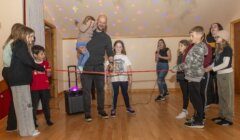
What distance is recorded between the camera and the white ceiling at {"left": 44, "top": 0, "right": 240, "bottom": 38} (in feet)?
19.7

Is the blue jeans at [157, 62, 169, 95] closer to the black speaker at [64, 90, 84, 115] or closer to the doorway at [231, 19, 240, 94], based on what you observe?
the doorway at [231, 19, 240, 94]

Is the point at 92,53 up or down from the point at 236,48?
down

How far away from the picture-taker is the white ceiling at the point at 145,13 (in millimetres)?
6016

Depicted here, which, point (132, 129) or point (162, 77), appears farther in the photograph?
point (162, 77)

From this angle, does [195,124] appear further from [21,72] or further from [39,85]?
[21,72]

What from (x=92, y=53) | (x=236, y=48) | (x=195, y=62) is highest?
(x=236, y=48)

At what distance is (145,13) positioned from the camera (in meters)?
6.32

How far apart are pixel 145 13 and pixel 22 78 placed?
399 cm

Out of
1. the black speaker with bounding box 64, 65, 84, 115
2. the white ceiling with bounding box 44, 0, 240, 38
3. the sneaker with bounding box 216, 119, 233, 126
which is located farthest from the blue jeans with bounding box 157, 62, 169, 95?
the sneaker with bounding box 216, 119, 233, 126

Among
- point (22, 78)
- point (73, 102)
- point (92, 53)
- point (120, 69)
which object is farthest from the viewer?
point (73, 102)

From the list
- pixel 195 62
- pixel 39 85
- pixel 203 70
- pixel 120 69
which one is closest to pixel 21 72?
pixel 39 85

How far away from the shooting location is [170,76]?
7082 mm

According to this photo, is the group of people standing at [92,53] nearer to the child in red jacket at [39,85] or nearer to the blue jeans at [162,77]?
the child in red jacket at [39,85]

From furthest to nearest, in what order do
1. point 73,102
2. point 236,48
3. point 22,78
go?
point 236,48 → point 73,102 → point 22,78
